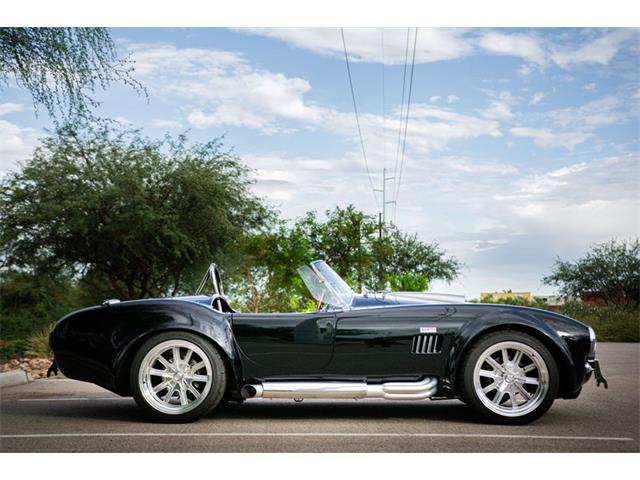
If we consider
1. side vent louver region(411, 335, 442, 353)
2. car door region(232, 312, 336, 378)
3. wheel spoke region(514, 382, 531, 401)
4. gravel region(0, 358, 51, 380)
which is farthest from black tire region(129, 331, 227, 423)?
gravel region(0, 358, 51, 380)

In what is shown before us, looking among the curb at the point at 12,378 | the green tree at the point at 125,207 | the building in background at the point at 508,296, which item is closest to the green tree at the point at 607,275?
the building in background at the point at 508,296

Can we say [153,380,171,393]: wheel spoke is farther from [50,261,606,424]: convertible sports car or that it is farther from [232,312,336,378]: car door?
[232,312,336,378]: car door

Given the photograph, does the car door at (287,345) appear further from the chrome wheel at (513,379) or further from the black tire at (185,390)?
the chrome wheel at (513,379)

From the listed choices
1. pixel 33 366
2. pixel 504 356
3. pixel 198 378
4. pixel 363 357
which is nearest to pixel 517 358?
pixel 504 356

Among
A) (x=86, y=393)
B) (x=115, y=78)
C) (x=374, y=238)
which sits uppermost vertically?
(x=115, y=78)

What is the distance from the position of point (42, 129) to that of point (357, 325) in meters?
19.3

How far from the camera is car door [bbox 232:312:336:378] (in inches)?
231

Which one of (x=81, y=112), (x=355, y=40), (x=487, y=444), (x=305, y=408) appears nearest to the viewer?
(x=487, y=444)

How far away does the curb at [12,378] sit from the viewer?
947 centimetres

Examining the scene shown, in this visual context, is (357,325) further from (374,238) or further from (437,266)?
(437,266)

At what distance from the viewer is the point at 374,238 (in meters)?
29.8

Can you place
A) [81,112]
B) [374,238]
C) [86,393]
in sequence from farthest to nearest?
[374,238]
[81,112]
[86,393]
